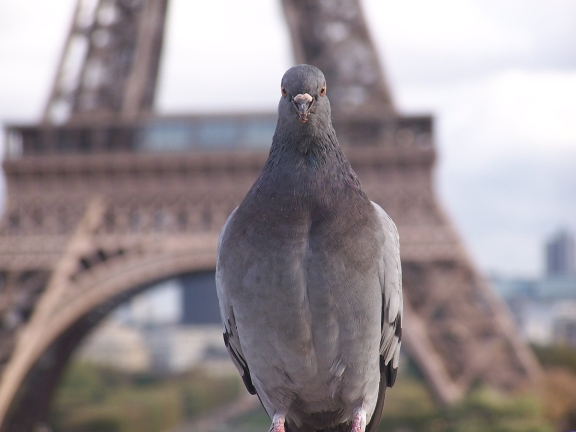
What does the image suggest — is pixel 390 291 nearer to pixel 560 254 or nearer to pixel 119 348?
pixel 119 348

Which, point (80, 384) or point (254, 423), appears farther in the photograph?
point (254, 423)

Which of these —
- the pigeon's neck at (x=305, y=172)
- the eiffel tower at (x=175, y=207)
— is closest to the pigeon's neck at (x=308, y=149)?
the pigeon's neck at (x=305, y=172)

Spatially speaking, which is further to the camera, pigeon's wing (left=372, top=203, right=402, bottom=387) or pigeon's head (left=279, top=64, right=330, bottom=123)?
pigeon's wing (left=372, top=203, right=402, bottom=387)

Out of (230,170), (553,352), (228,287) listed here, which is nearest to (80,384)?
(553,352)

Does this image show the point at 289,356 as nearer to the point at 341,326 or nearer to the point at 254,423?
the point at 341,326

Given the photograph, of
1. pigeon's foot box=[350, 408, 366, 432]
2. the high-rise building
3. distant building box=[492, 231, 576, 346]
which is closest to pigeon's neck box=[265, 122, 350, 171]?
pigeon's foot box=[350, 408, 366, 432]

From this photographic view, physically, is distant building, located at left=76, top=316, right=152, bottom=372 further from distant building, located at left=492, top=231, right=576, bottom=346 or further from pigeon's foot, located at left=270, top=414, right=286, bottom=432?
pigeon's foot, located at left=270, top=414, right=286, bottom=432

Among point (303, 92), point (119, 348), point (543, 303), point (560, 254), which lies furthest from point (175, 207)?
point (560, 254)
